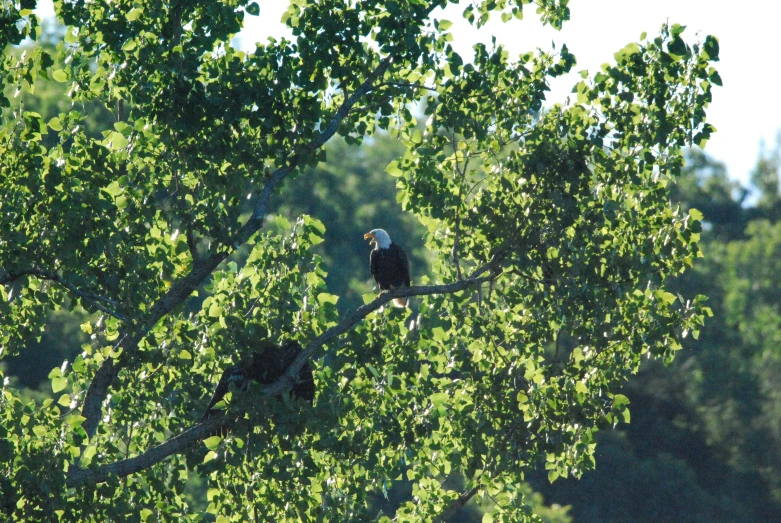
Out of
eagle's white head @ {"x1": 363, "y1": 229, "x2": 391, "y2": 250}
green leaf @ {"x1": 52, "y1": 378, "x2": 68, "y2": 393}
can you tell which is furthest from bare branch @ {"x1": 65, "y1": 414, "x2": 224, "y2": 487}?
eagle's white head @ {"x1": 363, "y1": 229, "x2": 391, "y2": 250}

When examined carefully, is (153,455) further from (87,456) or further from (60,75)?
(60,75)

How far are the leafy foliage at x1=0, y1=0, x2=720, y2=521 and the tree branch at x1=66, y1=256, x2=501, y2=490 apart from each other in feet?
0.07

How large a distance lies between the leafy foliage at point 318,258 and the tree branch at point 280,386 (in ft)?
0.07

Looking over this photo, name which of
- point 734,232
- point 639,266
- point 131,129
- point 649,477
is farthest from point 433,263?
point 734,232

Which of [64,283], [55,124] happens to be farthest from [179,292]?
[55,124]

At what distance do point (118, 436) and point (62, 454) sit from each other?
2.20 metres

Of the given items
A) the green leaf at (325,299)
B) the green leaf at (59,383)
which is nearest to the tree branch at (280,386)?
the green leaf at (325,299)

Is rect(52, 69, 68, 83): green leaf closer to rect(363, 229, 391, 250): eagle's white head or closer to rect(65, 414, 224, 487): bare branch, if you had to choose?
rect(65, 414, 224, 487): bare branch

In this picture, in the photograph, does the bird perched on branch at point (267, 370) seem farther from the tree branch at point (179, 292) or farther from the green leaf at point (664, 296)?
the green leaf at point (664, 296)

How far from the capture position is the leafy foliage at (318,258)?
906 cm

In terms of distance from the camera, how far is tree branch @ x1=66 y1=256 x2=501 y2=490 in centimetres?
881

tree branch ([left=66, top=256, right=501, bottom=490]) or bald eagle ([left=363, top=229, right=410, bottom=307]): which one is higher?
bald eagle ([left=363, top=229, right=410, bottom=307])

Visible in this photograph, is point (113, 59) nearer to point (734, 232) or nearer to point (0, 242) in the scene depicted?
point (0, 242)

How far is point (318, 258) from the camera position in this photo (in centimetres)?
1044
